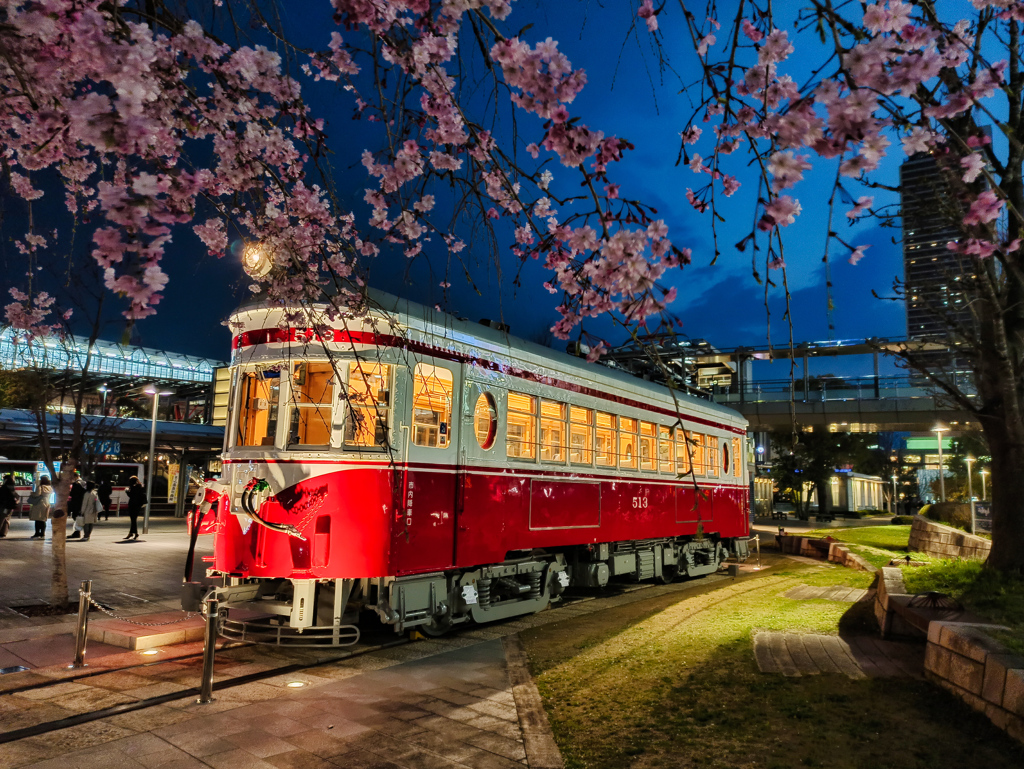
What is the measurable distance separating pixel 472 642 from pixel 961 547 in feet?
37.2

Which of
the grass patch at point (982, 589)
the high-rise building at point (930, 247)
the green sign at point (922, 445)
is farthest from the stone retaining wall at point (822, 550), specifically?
the green sign at point (922, 445)

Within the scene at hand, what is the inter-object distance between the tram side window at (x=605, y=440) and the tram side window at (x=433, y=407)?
3.19 metres

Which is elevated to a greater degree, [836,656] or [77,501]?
[77,501]

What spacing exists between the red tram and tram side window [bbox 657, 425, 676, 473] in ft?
7.84

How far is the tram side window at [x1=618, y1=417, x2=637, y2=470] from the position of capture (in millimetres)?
10914

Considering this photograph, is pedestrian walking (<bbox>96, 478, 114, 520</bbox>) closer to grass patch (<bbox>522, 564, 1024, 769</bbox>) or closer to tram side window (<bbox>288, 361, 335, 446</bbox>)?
tram side window (<bbox>288, 361, 335, 446</bbox>)

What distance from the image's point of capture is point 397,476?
7.18m

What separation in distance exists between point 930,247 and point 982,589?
Result: 5.47 m

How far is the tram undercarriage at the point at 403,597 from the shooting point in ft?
22.3

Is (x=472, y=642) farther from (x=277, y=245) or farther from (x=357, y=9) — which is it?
(x=357, y=9)

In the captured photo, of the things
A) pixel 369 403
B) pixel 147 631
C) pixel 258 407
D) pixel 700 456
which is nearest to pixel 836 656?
pixel 369 403

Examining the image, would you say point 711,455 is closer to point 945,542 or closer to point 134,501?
point 945,542

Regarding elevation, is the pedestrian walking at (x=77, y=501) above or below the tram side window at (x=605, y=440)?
below

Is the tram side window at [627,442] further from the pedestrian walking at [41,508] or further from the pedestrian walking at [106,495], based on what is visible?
the pedestrian walking at [106,495]
